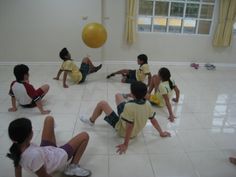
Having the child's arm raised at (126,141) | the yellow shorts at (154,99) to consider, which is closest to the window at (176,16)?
the yellow shorts at (154,99)

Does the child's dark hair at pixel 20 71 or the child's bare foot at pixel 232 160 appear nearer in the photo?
the child's bare foot at pixel 232 160

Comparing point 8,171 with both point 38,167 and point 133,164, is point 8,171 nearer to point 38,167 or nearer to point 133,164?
point 38,167

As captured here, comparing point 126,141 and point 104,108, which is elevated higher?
point 104,108

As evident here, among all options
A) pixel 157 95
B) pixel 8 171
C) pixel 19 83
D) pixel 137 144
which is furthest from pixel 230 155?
pixel 19 83

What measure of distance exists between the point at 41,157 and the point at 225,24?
17.1ft

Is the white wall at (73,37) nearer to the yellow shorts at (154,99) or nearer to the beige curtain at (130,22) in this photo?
the beige curtain at (130,22)

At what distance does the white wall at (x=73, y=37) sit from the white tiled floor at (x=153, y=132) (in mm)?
1051

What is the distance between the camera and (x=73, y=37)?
4.80m

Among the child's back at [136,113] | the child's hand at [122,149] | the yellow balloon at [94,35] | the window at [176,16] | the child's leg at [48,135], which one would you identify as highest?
the window at [176,16]

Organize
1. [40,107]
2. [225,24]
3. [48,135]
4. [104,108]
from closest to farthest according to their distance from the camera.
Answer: [48,135] → [104,108] → [40,107] → [225,24]

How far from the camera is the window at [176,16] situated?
4.96m

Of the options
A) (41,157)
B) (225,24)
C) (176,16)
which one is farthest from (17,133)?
(225,24)

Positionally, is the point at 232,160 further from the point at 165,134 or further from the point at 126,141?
the point at 126,141

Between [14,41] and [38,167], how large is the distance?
165 inches
